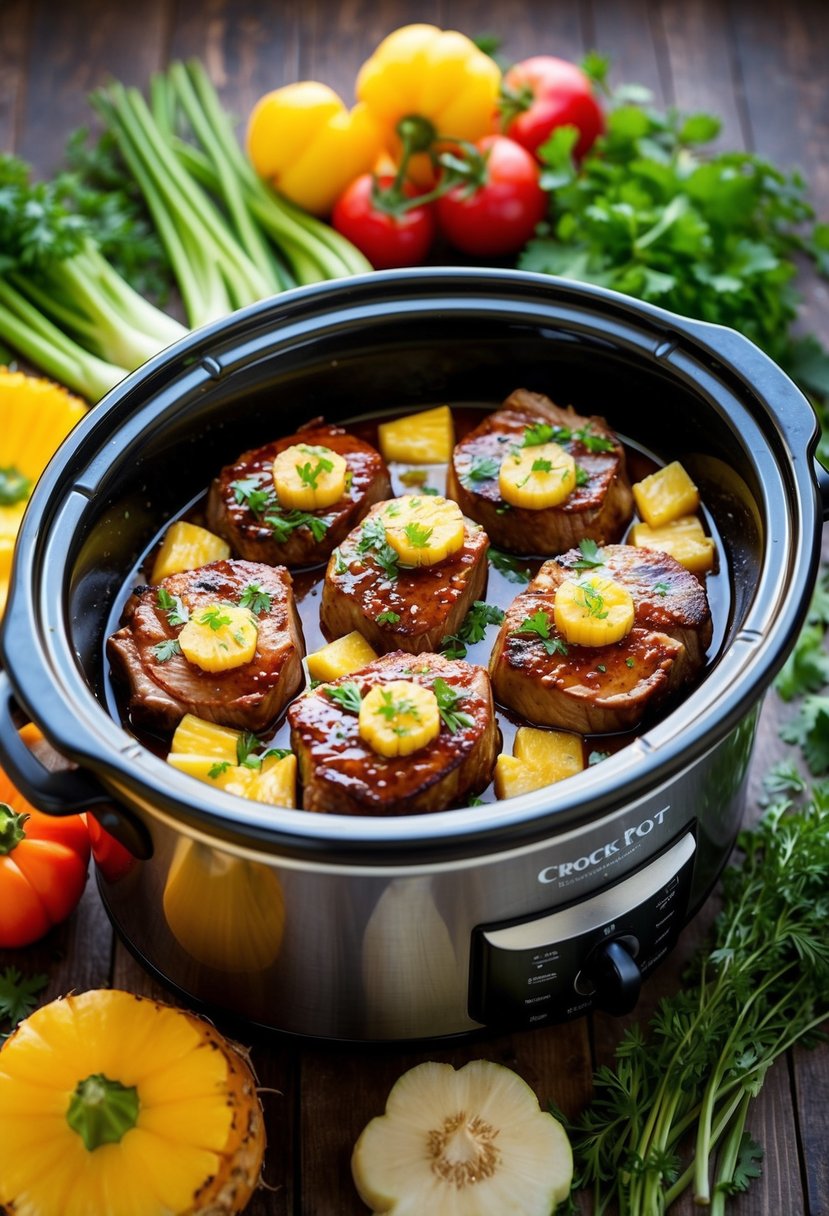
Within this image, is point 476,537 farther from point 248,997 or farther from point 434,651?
point 248,997

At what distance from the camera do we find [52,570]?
93.2 inches

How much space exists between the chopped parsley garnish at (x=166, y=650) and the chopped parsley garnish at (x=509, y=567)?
0.73 metres

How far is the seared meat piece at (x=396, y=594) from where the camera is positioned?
2615 mm

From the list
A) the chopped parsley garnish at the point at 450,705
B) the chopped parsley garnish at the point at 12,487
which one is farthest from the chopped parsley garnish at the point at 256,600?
the chopped parsley garnish at the point at 12,487

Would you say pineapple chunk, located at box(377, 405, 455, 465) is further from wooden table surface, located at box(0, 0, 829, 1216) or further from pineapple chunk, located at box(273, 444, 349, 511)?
wooden table surface, located at box(0, 0, 829, 1216)

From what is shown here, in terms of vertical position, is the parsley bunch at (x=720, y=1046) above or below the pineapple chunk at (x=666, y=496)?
below

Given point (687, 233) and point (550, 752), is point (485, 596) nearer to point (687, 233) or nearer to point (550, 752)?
point (550, 752)

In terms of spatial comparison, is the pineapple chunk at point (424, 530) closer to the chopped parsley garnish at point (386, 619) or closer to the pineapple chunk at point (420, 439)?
the chopped parsley garnish at point (386, 619)

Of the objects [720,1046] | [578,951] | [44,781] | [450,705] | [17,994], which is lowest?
[720,1046]

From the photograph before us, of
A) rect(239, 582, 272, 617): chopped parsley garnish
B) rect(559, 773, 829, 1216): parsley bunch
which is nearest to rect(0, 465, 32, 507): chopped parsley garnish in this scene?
rect(239, 582, 272, 617): chopped parsley garnish

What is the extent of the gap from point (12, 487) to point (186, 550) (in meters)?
0.86

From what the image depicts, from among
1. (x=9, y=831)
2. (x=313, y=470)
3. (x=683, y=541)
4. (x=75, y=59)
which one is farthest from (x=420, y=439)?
(x=75, y=59)

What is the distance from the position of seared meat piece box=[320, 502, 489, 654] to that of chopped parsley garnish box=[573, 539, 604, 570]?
0.20 m

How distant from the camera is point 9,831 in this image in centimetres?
271
